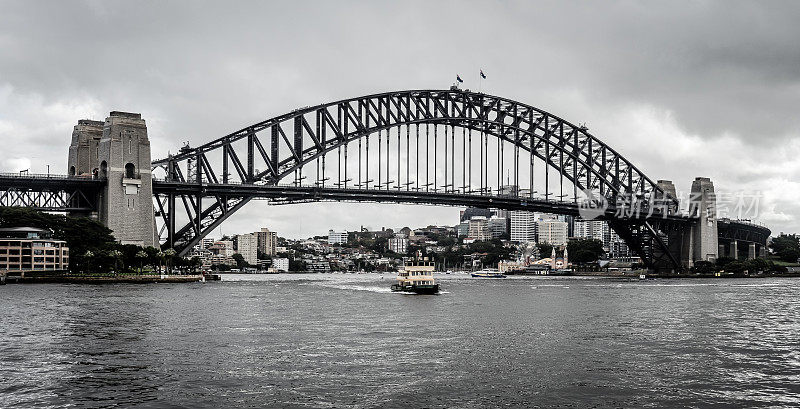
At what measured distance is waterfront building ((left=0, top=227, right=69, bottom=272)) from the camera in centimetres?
8188

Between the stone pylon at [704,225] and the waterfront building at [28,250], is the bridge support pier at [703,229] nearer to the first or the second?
the stone pylon at [704,225]

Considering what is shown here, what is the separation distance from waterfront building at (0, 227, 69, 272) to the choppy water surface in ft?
123

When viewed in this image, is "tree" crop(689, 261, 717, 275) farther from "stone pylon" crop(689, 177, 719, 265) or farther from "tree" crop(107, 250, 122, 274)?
"tree" crop(107, 250, 122, 274)

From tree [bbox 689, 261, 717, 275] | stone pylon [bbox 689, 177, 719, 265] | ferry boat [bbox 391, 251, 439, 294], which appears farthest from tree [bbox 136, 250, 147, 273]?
stone pylon [bbox 689, 177, 719, 265]

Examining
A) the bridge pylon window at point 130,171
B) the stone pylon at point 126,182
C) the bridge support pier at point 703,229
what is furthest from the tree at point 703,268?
the bridge pylon window at point 130,171

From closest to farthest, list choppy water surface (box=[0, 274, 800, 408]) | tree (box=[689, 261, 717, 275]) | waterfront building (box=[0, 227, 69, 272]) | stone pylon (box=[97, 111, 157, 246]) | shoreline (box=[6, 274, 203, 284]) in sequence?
1. choppy water surface (box=[0, 274, 800, 408])
2. shoreline (box=[6, 274, 203, 284])
3. waterfront building (box=[0, 227, 69, 272])
4. stone pylon (box=[97, 111, 157, 246])
5. tree (box=[689, 261, 717, 275])

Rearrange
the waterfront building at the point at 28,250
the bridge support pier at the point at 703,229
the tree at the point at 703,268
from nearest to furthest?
the waterfront building at the point at 28,250 → the tree at the point at 703,268 → the bridge support pier at the point at 703,229

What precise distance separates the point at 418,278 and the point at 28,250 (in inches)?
1621

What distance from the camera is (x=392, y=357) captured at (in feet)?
90.7

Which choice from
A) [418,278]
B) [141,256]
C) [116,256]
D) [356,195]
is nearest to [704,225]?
[356,195]

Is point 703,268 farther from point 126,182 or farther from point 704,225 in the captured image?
point 126,182

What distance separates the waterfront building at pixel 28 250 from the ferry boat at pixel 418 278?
3703 centimetres

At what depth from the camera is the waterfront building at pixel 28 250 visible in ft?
269

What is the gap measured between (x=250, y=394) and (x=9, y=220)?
7265cm
